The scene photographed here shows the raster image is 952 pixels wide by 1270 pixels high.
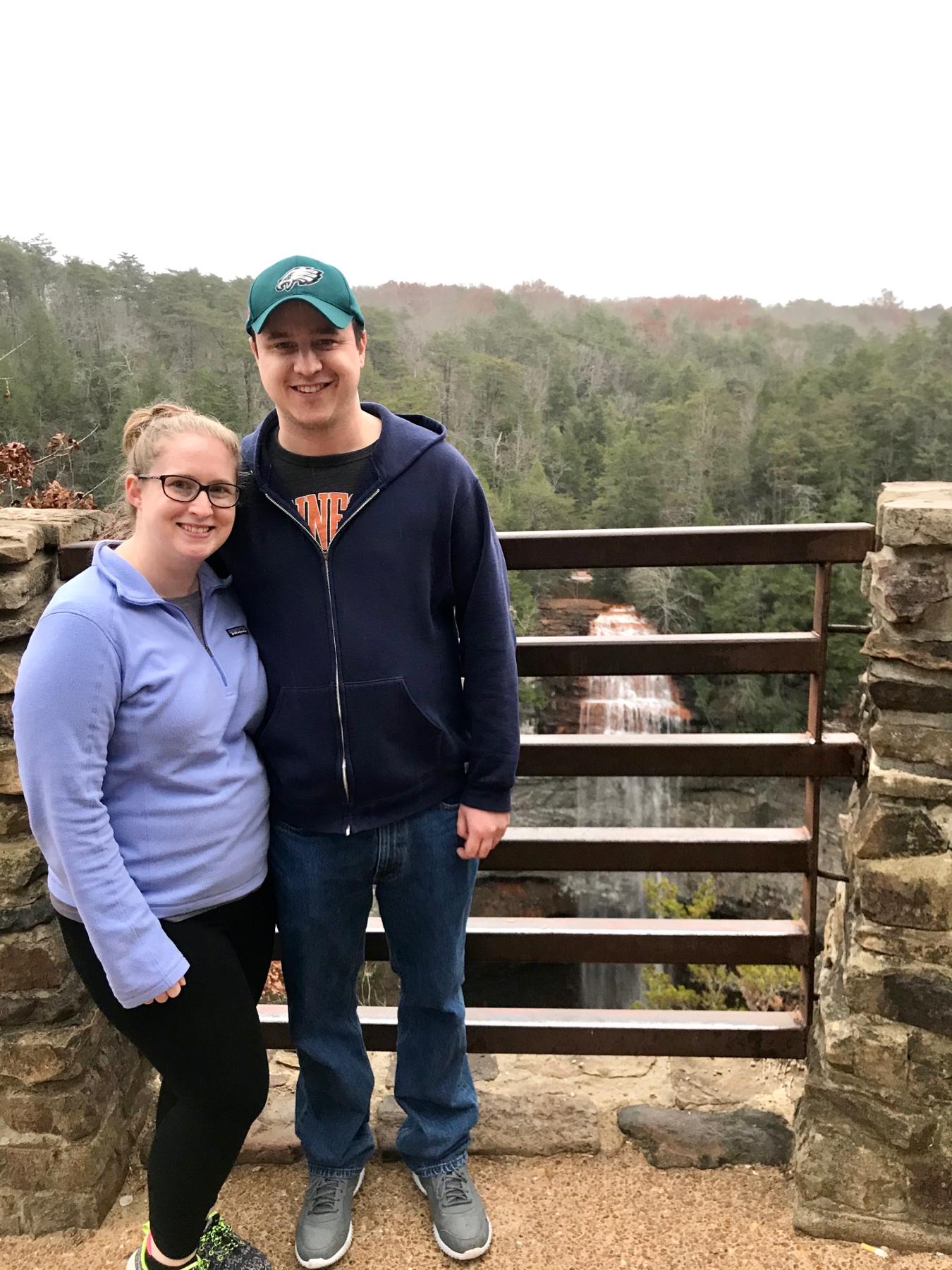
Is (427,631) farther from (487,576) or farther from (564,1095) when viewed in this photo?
(564,1095)

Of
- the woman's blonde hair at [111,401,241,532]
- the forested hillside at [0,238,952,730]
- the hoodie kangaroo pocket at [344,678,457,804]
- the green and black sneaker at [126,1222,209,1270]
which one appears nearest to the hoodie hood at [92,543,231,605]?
the woman's blonde hair at [111,401,241,532]

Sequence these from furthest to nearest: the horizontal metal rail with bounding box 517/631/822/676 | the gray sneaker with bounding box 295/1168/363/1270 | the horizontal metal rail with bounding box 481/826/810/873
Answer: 1. the horizontal metal rail with bounding box 481/826/810/873
2. the horizontal metal rail with bounding box 517/631/822/676
3. the gray sneaker with bounding box 295/1168/363/1270

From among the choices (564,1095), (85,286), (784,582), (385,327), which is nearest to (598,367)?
(385,327)

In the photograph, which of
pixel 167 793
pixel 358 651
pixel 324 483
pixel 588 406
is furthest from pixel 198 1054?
pixel 588 406

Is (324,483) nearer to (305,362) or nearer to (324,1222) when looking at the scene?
(305,362)

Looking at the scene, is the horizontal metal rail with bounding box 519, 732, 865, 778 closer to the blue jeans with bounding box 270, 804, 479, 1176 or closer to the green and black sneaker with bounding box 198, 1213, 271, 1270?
the blue jeans with bounding box 270, 804, 479, 1176

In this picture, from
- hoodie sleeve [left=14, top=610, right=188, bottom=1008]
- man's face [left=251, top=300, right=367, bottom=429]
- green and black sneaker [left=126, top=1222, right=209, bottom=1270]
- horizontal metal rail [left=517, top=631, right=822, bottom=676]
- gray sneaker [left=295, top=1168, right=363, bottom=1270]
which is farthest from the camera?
horizontal metal rail [left=517, top=631, right=822, bottom=676]

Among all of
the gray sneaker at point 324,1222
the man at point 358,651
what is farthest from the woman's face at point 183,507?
the gray sneaker at point 324,1222

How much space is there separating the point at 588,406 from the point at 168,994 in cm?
3118

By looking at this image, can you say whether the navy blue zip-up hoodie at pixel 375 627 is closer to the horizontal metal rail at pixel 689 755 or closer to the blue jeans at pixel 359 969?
the blue jeans at pixel 359 969

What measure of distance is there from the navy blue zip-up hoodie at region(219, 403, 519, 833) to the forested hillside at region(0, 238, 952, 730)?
57.8ft

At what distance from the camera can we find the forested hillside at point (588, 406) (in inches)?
892

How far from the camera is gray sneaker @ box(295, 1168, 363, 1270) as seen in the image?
1.87 m

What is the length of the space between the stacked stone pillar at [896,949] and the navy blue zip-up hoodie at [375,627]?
2.33ft
